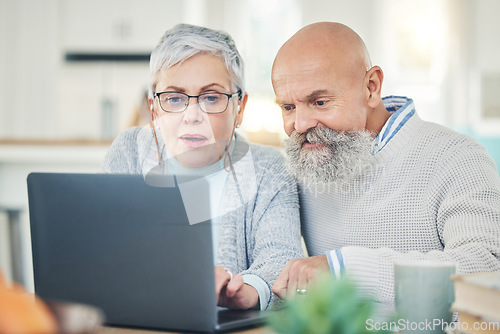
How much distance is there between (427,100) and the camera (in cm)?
500

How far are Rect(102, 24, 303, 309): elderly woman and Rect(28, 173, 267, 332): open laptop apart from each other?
0.53 metres

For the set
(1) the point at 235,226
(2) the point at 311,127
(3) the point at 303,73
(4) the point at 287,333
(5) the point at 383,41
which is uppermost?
(5) the point at 383,41

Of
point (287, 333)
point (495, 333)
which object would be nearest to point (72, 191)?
point (287, 333)

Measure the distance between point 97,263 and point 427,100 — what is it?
4.72m

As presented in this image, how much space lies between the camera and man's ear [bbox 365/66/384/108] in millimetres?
1417

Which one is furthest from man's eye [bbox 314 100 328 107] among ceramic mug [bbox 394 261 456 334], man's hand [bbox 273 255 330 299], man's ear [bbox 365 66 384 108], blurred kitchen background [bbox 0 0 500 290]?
blurred kitchen background [bbox 0 0 500 290]

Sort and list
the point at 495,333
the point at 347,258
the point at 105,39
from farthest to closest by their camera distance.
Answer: the point at 105,39, the point at 347,258, the point at 495,333

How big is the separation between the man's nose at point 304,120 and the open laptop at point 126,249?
65 centimetres

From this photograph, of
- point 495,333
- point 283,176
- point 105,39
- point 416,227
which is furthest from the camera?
point 105,39

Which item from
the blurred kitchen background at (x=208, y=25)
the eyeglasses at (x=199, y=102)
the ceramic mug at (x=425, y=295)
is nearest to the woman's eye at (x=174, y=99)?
the eyeglasses at (x=199, y=102)

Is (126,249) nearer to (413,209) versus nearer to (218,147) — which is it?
(218,147)

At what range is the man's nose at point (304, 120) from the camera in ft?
4.37

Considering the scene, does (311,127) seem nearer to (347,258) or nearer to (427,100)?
(347,258)

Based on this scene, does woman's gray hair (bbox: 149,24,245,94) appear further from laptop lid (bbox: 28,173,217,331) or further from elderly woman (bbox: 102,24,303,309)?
laptop lid (bbox: 28,173,217,331)
